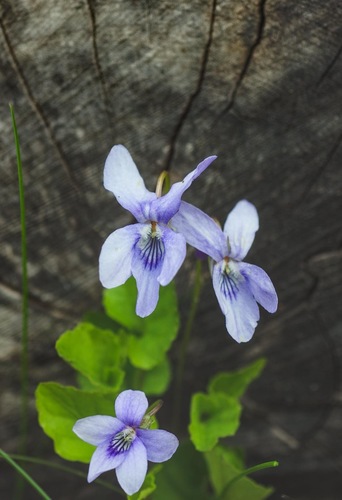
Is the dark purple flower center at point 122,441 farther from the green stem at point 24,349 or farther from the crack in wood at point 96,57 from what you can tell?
the crack in wood at point 96,57

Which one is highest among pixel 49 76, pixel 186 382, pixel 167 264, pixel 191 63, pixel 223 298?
pixel 49 76

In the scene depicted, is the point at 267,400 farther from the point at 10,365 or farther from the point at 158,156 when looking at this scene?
the point at 158,156

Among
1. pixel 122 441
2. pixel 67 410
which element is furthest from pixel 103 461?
pixel 67 410

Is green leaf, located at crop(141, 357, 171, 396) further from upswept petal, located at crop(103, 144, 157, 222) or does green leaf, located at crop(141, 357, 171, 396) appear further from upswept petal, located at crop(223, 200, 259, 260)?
upswept petal, located at crop(103, 144, 157, 222)

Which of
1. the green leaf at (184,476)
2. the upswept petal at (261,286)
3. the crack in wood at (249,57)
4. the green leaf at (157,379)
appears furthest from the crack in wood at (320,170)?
the green leaf at (184,476)

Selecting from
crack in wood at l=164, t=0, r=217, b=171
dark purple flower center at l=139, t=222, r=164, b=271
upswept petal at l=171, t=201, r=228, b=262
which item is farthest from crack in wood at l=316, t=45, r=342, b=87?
dark purple flower center at l=139, t=222, r=164, b=271

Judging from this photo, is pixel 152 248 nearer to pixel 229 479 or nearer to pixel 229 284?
pixel 229 284

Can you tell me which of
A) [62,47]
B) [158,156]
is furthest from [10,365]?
[62,47]
